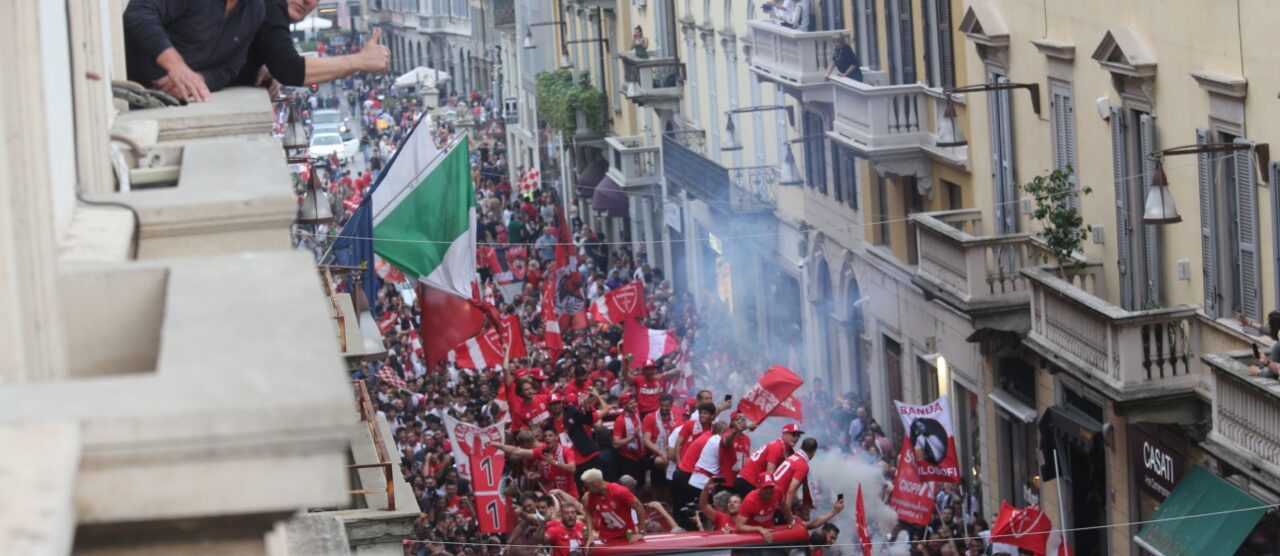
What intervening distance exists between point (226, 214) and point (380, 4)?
11654 cm

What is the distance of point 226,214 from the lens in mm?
5977

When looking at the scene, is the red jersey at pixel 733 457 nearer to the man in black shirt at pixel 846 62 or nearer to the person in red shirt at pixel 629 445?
the person in red shirt at pixel 629 445

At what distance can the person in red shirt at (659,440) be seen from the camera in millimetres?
19859

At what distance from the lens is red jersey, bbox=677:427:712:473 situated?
18828mm

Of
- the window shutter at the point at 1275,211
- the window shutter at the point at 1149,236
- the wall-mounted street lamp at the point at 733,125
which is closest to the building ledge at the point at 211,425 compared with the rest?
the window shutter at the point at 1275,211

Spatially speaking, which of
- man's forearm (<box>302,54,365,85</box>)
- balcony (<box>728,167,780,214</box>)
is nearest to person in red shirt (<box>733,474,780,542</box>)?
man's forearm (<box>302,54,365,85</box>)

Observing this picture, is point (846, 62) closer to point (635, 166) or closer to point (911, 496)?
point (911, 496)

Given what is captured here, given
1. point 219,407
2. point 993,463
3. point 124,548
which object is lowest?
point 993,463

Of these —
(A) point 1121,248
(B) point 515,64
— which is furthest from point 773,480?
Answer: (B) point 515,64

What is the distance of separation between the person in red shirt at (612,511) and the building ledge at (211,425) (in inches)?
515

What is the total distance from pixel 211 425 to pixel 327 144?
77.4m

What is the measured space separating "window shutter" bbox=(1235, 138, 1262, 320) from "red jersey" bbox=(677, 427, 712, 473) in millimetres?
4715

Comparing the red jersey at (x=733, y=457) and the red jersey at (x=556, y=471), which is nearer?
the red jersey at (x=733, y=457)

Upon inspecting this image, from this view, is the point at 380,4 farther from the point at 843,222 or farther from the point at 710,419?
the point at 710,419
